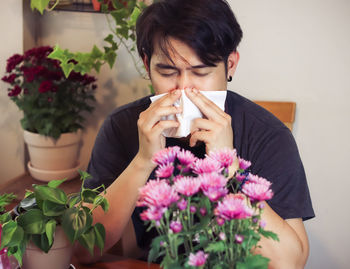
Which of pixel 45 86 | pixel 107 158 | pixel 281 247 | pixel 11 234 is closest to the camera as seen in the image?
pixel 11 234

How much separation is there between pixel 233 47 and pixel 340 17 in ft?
2.54

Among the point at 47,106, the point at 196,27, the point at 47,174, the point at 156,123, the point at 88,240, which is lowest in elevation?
the point at 47,174

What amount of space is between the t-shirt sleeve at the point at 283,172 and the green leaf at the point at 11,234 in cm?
63

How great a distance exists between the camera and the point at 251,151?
45.0 inches

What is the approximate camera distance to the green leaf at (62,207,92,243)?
68 centimetres

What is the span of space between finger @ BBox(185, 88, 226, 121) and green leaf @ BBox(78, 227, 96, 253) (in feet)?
1.35

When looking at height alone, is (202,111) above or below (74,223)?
above

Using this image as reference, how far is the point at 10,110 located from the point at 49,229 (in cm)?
159

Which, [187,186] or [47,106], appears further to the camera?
[47,106]

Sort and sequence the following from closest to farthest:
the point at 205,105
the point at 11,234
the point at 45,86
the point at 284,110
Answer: the point at 11,234, the point at 205,105, the point at 284,110, the point at 45,86

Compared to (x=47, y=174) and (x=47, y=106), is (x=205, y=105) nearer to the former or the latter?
(x=47, y=106)

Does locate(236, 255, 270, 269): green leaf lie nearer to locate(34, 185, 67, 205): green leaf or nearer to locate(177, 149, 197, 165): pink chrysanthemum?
locate(177, 149, 197, 165): pink chrysanthemum

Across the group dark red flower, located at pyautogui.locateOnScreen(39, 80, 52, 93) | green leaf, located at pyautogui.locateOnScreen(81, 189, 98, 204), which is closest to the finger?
green leaf, located at pyautogui.locateOnScreen(81, 189, 98, 204)

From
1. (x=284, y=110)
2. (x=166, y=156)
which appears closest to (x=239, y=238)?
(x=166, y=156)
